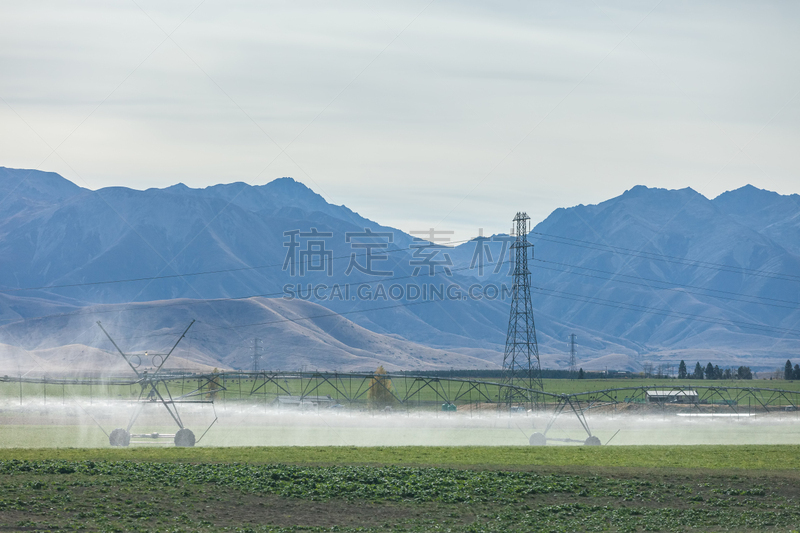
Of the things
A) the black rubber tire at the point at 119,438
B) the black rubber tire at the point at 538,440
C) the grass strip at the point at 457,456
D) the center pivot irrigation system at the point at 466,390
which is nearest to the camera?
the grass strip at the point at 457,456

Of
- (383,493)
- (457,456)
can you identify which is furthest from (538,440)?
(383,493)

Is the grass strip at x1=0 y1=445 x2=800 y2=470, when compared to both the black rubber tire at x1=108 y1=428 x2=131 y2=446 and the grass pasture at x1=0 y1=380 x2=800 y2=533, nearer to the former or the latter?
the grass pasture at x1=0 y1=380 x2=800 y2=533

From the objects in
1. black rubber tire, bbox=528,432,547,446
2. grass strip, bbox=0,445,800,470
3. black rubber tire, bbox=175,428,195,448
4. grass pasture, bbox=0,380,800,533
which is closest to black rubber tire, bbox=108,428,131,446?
grass pasture, bbox=0,380,800,533

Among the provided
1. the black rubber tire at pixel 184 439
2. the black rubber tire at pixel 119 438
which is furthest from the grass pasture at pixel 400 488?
the black rubber tire at pixel 119 438

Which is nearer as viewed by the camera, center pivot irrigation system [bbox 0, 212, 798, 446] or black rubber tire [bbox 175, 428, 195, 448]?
black rubber tire [bbox 175, 428, 195, 448]

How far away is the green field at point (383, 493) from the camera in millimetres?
33531

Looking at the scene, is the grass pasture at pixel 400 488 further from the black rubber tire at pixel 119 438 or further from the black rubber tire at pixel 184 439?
the black rubber tire at pixel 119 438

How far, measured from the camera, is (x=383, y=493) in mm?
39375

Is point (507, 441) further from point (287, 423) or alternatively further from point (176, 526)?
point (176, 526)

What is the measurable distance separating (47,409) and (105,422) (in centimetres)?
1272

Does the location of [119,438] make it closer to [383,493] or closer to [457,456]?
[457,456]

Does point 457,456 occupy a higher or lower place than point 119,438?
lower

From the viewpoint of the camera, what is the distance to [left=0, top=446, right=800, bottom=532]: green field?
33.5 m

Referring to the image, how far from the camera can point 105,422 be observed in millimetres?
100062
